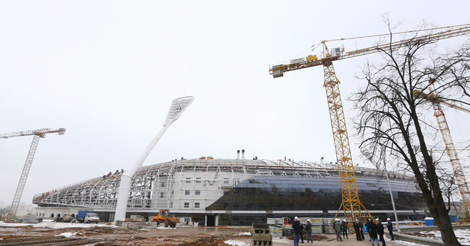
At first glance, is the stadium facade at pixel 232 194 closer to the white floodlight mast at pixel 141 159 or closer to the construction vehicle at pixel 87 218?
the construction vehicle at pixel 87 218

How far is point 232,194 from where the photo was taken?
48031 mm

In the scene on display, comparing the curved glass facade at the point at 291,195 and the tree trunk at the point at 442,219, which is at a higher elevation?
the curved glass facade at the point at 291,195

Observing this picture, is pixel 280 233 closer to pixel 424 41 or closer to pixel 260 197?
pixel 424 41

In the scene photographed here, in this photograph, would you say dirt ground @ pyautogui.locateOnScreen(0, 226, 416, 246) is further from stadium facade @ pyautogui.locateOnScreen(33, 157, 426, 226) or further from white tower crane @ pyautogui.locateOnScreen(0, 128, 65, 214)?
white tower crane @ pyautogui.locateOnScreen(0, 128, 65, 214)

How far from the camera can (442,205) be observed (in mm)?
10180

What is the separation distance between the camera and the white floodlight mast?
131ft

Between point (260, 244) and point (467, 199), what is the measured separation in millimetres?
72875

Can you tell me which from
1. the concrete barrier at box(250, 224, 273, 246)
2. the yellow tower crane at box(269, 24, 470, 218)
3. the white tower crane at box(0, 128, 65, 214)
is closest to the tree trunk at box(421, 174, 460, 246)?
the concrete barrier at box(250, 224, 273, 246)

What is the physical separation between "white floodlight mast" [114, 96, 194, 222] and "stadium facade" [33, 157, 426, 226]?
10582 millimetres

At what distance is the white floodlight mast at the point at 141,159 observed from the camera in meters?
39.9

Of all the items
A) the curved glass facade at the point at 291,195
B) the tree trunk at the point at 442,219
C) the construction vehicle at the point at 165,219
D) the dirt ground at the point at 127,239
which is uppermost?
the curved glass facade at the point at 291,195

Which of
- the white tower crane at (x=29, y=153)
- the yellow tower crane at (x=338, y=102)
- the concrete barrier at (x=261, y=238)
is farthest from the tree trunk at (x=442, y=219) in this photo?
the white tower crane at (x=29, y=153)

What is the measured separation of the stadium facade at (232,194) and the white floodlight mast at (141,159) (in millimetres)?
10582

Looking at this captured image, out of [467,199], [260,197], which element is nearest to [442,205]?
[260,197]
